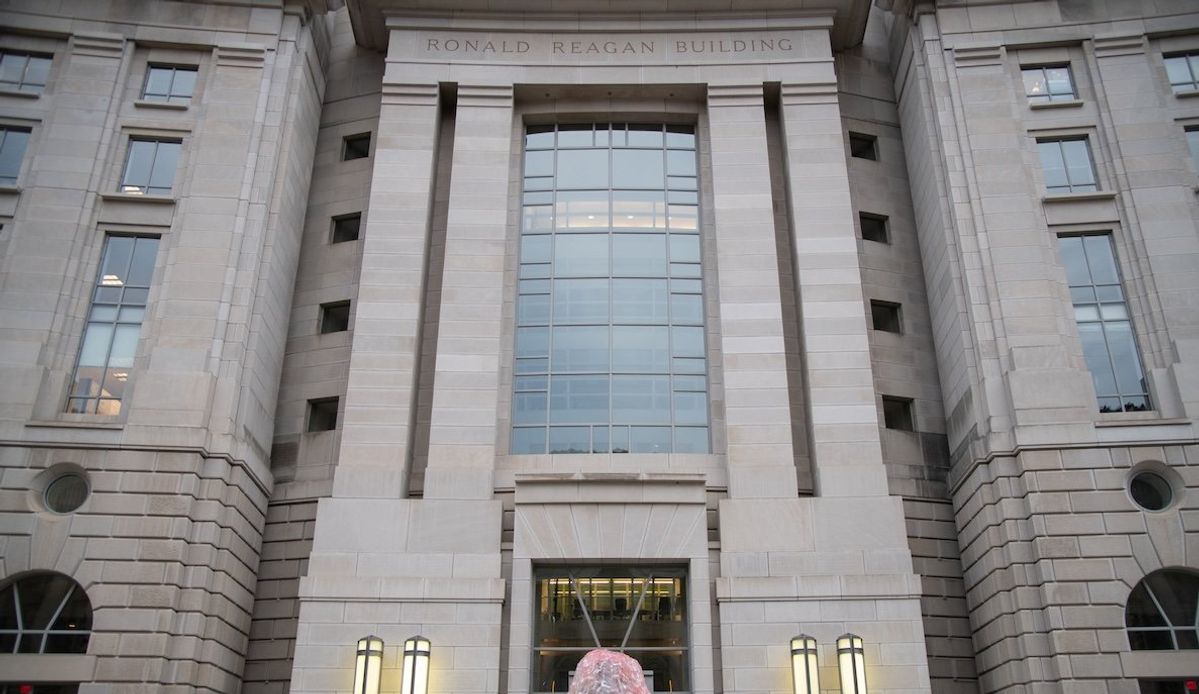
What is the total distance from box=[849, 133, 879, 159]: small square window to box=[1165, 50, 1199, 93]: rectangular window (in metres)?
9.15

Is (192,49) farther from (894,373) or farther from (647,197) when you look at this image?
(894,373)

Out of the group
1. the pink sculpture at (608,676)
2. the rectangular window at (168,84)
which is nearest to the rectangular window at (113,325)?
the rectangular window at (168,84)

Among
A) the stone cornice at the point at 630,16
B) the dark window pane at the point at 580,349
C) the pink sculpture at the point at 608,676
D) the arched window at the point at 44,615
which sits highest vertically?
the stone cornice at the point at 630,16

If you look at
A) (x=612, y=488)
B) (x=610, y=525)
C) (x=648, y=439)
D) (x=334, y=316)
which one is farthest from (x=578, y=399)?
(x=334, y=316)

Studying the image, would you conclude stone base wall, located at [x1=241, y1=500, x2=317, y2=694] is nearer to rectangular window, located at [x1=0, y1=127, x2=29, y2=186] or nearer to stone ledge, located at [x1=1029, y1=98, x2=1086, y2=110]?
rectangular window, located at [x1=0, y1=127, x2=29, y2=186]

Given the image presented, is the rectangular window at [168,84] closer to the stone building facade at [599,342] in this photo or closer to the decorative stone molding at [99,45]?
the stone building facade at [599,342]

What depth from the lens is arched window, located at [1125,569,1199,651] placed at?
22.6 metres

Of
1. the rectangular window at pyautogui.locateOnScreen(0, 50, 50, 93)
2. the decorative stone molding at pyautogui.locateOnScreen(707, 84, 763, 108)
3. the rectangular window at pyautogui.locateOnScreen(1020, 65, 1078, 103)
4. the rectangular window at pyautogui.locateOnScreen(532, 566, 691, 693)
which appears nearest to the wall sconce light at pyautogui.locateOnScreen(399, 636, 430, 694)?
the rectangular window at pyautogui.locateOnScreen(532, 566, 691, 693)

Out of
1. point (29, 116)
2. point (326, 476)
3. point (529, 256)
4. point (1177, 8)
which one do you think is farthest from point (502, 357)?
point (1177, 8)

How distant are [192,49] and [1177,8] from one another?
3158 centimetres

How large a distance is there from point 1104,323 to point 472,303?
712 inches

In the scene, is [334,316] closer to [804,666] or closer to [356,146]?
[356,146]

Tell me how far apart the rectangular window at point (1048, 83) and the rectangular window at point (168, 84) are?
26744mm

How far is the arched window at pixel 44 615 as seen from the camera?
22781 mm
